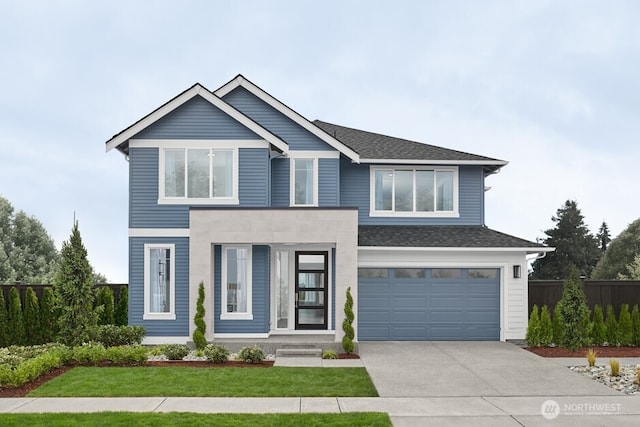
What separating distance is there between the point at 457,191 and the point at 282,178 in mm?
6240

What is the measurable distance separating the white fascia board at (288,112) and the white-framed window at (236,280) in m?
4.51

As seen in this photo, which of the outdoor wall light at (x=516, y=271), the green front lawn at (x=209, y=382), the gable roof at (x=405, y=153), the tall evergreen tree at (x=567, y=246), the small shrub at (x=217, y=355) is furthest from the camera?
the tall evergreen tree at (x=567, y=246)

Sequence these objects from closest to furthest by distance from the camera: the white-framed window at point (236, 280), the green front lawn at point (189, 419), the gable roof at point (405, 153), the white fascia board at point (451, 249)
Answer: the green front lawn at point (189, 419) < the white-framed window at point (236, 280) < the white fascia board at point (451, 249) < the gable roof at point (405, 153)

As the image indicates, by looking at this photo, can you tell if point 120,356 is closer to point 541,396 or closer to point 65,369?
point 65,369

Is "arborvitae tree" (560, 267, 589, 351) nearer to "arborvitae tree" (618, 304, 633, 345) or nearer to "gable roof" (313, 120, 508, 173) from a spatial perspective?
"arborvitae tree" (618, 304, 633, 345)

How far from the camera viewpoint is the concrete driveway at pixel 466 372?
1214 centimetres

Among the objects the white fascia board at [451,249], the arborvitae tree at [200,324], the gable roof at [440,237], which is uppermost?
the gable roof at [440,237]

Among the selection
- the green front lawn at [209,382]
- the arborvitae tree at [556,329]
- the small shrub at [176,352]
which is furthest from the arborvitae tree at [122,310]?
the arborvitae tree at [556,329]

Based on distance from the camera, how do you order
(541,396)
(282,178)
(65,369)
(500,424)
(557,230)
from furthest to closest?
(557,230)
(282,178)
(65,369)
(541,396)
(500,424)

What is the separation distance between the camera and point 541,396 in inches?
463

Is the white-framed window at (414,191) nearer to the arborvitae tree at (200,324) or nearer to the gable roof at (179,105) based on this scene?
the gable roof at (179,105)

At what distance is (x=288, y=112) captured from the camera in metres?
19.9

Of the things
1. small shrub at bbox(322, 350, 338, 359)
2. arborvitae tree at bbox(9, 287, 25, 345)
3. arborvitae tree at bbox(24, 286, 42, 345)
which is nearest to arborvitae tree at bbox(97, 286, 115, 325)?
arborvitae tree at bbox(24, 286, 42, 345)

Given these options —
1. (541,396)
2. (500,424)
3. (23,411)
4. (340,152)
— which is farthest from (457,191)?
(23,411)
